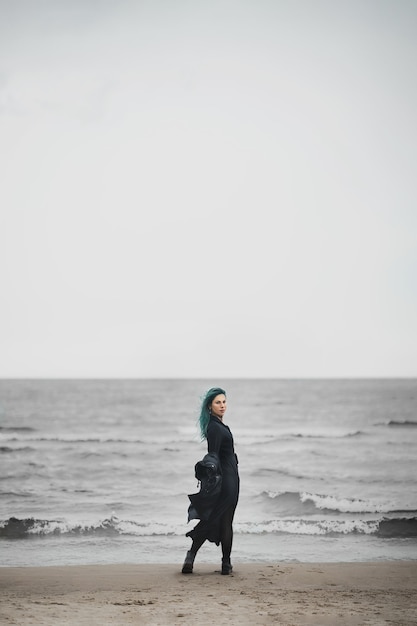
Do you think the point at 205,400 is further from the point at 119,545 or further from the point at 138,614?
the point at 119,545

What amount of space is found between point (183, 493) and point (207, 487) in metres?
8.91

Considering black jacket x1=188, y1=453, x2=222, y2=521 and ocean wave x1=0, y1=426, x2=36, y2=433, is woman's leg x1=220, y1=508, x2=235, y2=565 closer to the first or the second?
black jacket x1=188, y1=453, x2=222, y2=521

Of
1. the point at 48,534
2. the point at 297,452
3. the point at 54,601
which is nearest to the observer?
the point at 54,601

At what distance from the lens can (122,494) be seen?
1525 cm

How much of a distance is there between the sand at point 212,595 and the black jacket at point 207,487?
660 mm

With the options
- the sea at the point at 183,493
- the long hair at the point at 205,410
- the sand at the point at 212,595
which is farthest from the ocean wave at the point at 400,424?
the long hair at the point at 205,410

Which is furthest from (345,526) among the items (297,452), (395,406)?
(395,406)

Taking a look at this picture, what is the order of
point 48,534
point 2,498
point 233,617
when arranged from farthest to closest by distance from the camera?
point 2,498 < point 48,534 < point 233,617

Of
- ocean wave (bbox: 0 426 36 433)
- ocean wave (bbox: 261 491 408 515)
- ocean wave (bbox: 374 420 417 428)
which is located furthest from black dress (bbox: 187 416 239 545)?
ocean wave (bbox: 374 420 417 428)

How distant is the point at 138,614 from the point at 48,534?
5624mm

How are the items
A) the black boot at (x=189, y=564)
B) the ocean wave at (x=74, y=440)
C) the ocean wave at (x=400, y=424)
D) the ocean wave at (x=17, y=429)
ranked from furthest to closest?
the ocean wave at (x=400, y=424) → the ocean wave at (x=17, y=429) → the ocean wave at (x=74, y=440) → the black boot at (x=189, y=564)

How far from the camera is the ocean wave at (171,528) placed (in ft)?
34.1

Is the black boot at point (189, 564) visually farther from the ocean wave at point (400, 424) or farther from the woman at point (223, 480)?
the ocean wave at point (400, 424)

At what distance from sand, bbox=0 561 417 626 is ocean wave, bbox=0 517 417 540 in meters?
2.82
